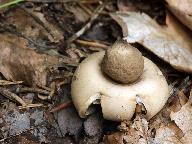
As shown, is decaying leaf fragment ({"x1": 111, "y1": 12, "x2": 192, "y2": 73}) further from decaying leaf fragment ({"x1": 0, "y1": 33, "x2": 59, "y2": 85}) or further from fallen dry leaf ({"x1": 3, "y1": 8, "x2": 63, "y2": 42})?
decaying leaf fragment ({"x1": 0, "y1": 33, "x2": 59, "y2": 85})

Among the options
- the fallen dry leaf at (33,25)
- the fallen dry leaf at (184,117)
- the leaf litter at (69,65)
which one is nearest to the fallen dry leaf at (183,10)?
the leaf litter at (69,65)

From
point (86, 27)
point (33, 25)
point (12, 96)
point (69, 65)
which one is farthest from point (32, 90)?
point (86, 27)

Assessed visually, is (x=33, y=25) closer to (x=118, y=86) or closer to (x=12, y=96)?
(x=12, y=96)

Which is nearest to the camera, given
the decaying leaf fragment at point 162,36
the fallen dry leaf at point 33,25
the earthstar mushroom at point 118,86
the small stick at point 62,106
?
the earthstar mushroom at point 118,86

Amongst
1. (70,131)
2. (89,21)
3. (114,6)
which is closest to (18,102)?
(70,131)

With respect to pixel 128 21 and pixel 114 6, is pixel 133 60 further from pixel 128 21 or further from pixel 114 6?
pixel 114 6

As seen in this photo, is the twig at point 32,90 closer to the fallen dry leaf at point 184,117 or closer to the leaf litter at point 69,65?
the leaf litter at point 69,65
